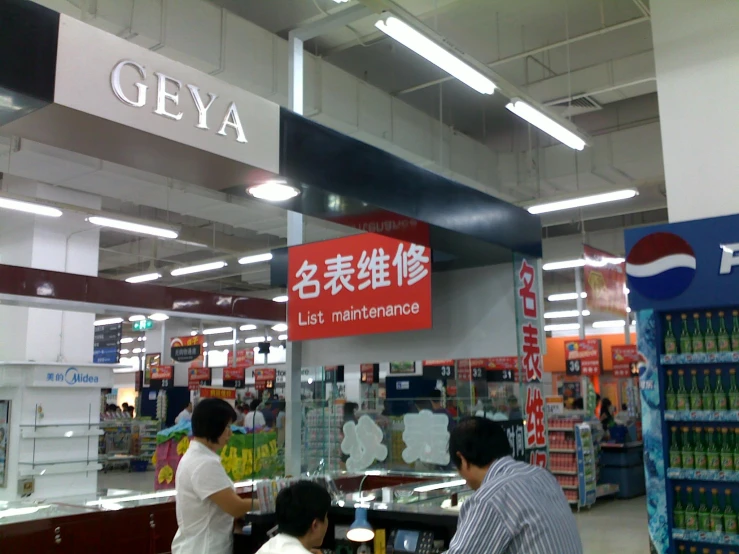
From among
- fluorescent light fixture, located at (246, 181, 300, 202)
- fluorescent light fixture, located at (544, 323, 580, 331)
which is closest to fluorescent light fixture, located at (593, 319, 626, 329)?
fluorescent light fixture, located at (544, 323, 580, 331)

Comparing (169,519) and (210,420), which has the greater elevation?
(210,420)

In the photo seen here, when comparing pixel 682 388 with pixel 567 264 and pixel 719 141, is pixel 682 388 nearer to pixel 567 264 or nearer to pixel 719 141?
pixel 719 141

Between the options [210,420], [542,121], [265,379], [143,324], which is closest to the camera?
[210,420]

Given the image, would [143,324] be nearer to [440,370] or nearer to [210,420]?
[440,370]

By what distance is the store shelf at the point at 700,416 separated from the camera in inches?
193

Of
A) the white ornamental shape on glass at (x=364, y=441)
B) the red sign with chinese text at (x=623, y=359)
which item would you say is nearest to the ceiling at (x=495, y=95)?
the white ornamental shape on glass at (x=364, y=441)

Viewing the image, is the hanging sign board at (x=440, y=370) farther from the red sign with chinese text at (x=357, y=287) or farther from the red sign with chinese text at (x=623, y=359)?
the red sign with chinese text at (x=357, y=287)

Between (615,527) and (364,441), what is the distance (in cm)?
530

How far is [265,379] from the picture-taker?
21.1 m

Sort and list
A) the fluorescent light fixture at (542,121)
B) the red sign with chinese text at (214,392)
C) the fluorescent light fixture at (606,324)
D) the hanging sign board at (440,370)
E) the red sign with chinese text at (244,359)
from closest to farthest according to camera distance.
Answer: the fluorescent light fixture at (542,121) → the red sign with chinese text at (214,392) → the hanging sign board at (440,370) → the red sign with chinese text at (244,359) → the fluorescent light fixture at (606,324)

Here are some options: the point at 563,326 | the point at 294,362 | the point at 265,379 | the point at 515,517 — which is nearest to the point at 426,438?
the point at 294,362

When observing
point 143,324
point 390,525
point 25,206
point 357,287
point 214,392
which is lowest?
point 390,525

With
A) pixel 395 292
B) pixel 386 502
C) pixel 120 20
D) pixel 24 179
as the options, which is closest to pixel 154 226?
pixel 24 179

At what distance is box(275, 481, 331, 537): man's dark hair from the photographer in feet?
8.71
